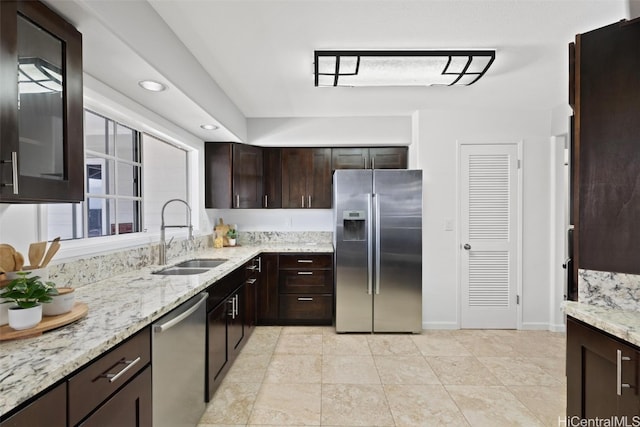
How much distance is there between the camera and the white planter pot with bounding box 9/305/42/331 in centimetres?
103

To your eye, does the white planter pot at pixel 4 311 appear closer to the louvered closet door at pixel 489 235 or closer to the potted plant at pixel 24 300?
the potted plant at pixel 24 300

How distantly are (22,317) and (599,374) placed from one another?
2179 millimetres

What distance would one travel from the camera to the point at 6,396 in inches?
28.8

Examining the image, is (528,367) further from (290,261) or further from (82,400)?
(82,400)

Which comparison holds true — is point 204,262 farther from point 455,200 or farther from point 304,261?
point 455,200

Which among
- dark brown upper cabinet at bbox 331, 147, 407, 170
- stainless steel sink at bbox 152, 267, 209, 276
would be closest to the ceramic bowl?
stainless steel sink at bbox 152, 267, 209, 276

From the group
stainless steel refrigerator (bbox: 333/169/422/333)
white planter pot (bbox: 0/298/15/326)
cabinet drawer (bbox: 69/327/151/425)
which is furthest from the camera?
stainless steel refrigerator (bbox: 333/169/422/333)

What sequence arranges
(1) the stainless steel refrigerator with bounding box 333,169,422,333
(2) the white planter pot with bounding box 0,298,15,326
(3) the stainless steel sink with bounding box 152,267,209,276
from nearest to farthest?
(2) the white planter pot with bounding box 0,298,15,326 < (3) the stainless steel sink with bounding box 152,267,209,276 < (1) the stainless steel refrigerator with bounding box 333,169,422,333

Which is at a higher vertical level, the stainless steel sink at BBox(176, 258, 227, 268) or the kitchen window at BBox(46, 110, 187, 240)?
the kitchen window at BBox(46, 110, 187, 240)

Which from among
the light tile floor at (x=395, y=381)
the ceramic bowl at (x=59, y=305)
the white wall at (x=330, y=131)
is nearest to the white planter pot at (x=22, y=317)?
the ceramic bowl at (x=59, y=305)

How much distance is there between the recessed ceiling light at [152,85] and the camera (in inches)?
73.9

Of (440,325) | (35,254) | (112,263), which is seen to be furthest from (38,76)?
(440,325)

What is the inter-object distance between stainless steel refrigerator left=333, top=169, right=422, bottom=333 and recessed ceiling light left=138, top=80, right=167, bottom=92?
1.84 metres

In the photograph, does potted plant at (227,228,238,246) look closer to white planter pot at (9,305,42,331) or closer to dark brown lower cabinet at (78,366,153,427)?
dark brown lower cabinet at (78,366,153,427)
